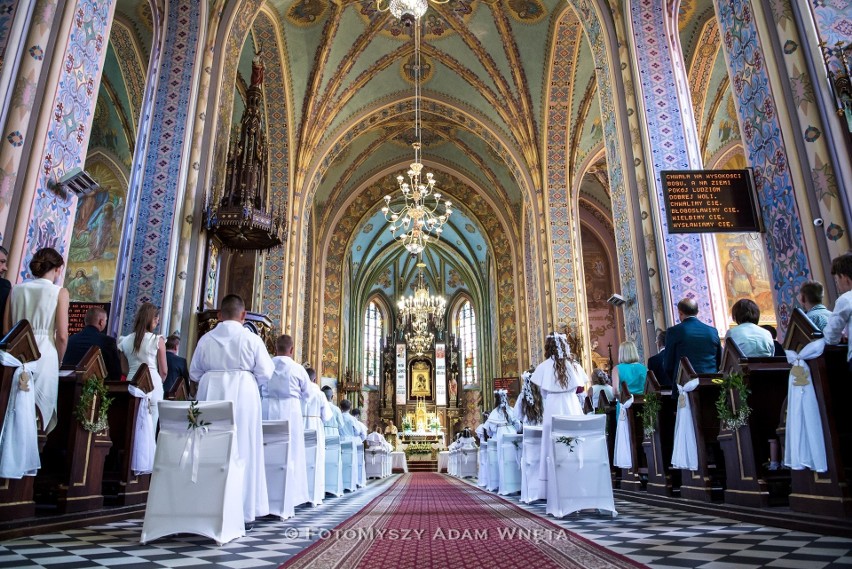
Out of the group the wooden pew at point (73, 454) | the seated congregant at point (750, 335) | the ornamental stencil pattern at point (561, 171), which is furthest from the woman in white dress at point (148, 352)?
the ornamental stencil pattern at point (561, 171)

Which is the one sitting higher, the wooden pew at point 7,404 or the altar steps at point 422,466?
the wooden pew at point 7,404

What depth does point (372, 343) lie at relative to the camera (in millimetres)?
29484

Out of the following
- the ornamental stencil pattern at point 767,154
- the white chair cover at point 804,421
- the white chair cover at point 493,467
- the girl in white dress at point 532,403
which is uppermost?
the ornamental stencil pattern at point 767,154

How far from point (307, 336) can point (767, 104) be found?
49.5 feet

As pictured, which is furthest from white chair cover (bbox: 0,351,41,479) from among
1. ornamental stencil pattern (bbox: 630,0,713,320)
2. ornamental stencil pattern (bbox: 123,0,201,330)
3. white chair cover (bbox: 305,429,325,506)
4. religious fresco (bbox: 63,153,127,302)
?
religious fresco (bbox: 63,153,127,302)

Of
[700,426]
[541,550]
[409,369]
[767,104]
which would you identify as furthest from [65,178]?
[409,369]

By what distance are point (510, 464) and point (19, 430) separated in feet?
17.3

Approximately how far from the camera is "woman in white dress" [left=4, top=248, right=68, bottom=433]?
3561 millimetres

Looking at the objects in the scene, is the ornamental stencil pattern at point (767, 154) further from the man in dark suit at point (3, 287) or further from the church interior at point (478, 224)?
the man in dark suit at point (3, 287)

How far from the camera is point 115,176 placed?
44.1ft

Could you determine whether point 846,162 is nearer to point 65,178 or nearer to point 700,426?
point 700,426

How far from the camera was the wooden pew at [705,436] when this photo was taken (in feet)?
14.6

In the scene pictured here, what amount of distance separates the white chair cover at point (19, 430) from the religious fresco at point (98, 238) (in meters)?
9.15

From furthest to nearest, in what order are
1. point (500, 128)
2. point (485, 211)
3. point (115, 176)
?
point (485, 211)
point (500, 128)
point (115, 176)
